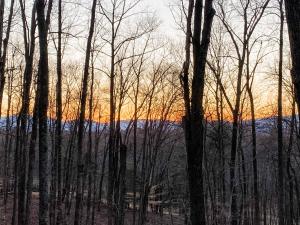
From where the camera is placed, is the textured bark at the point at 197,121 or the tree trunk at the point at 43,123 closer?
the textured bark at the point at 197,121

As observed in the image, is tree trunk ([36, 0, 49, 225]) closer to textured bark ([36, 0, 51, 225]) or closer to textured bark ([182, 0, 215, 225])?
textured bark ([36, 0, 51, 225])

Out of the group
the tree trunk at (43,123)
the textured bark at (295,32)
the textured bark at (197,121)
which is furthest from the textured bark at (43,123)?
the textured bark at (295,32)

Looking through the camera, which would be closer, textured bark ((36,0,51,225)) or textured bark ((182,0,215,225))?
textured bark ((182,0,215,225))

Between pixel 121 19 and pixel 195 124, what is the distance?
12.6m

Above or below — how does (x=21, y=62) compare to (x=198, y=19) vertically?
above

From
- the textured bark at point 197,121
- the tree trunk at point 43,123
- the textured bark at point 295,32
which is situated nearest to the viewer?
the textured bark at point 295,32

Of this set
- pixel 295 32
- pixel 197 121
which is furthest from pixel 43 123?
pixel 295 32

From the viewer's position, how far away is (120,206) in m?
16.3

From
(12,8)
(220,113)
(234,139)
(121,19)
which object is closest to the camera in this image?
(12,8)

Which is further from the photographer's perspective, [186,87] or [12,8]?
[12,8]

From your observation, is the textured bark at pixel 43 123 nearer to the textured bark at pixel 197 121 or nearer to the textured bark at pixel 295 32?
the textured bark at pixel 197 121

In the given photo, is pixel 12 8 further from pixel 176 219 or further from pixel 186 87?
pixel 176 219

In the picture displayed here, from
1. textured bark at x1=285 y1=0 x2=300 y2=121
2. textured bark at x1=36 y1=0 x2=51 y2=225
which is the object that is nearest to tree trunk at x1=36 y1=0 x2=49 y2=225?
textured bark at x1=36 y1=0 x2=51 y2=225

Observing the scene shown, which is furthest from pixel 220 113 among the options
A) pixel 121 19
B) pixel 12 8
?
pixel 12 8
